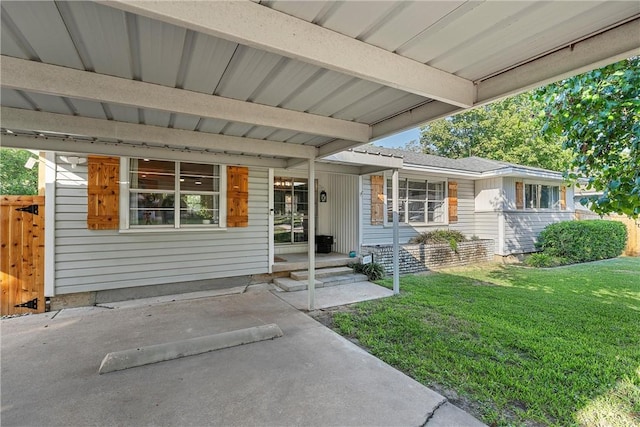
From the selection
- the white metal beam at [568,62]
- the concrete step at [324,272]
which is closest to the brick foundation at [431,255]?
the concrete step at [324,272]

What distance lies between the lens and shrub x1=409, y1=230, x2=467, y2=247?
8.84 meters

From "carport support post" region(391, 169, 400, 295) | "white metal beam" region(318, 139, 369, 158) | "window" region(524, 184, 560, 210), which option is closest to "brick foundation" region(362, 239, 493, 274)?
"carport support post" region(391, 169, 400, 295)

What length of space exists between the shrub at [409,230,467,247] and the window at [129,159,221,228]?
19.4 feet

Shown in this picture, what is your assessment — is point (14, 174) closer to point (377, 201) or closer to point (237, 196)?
point (237, 196)

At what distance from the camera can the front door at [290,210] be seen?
7.93 metres

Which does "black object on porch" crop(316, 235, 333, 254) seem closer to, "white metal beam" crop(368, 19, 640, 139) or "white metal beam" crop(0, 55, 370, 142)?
"white metal beam" crop(0, 55, 370, 142)

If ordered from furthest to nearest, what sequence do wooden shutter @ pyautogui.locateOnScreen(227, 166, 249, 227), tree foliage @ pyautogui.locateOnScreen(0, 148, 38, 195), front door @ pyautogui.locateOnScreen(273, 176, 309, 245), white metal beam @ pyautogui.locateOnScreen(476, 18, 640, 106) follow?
tree foliage @ pyautogui.locateOnScreen(0, 148, 38, 195) → front door @ pyautogui.locateOnScreen(273, 176, 309, 245) → wooden shutter @ pyautogui.locateOnScreen(227, 166, 249, 227) → white metal beam @ pyautogui.locateOnScreen(476, 18, 640, 106)

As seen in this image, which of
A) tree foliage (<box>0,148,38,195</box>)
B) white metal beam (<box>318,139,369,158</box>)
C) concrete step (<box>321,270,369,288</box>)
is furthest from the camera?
tree foliage (<box>0,148,38,195</box>)

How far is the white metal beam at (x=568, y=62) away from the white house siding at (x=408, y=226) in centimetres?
549

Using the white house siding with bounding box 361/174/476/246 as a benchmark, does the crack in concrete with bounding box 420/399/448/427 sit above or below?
below

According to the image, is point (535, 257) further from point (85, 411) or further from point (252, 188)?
point (85, 411)

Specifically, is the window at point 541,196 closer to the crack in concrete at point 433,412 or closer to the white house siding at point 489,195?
the white house siding at point 489,195

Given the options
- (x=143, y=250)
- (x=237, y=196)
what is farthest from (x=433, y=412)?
(x=143, y=250)

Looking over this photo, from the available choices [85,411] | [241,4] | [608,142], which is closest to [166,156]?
[85,411]
